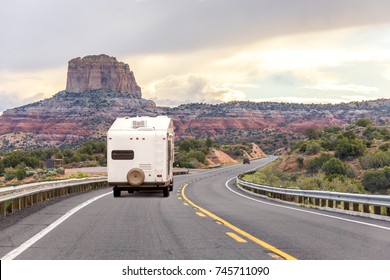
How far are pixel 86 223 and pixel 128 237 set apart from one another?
3032mm

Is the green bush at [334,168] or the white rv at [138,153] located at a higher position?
the white rv at [138,153]

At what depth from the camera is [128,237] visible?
11.3 meters

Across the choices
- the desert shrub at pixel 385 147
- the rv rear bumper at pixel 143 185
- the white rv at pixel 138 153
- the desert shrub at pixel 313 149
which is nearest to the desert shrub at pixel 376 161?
the desert shrub at pixel 385 147

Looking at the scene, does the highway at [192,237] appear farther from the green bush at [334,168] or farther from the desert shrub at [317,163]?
the desert shrub at [317,163]

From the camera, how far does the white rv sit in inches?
946

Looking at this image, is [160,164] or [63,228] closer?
[63,228]

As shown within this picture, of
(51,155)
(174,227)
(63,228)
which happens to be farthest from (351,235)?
(51,155)

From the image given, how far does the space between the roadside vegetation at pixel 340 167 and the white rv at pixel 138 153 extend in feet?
63.7

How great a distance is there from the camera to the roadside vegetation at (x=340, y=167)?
4789cm

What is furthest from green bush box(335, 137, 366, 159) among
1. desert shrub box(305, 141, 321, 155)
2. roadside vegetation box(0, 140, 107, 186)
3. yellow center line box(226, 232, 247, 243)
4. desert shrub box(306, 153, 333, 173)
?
yellow center line box(226, 232, 247, 243)

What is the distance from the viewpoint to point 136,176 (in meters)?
24.2

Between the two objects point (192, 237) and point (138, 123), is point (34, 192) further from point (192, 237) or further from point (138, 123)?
point (192, 237)

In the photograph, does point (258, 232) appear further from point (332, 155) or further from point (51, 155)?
point (51, 155)

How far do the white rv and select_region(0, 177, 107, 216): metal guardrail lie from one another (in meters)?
2.81
